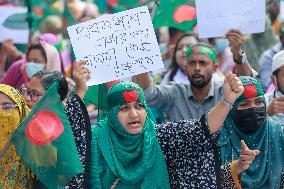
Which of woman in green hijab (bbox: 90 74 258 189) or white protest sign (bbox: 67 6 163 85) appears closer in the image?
woman in green hijab (bbox: 90 74 258 189)

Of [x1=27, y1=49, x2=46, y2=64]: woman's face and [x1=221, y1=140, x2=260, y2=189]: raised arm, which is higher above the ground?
[x1=27, y1=49, x2=46, y2=64]: woman's face

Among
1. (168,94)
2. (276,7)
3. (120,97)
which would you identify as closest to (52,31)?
(276,7)

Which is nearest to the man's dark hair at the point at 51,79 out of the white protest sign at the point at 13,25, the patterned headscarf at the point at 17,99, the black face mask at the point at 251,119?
the patterned headscarf at the point at 17,99

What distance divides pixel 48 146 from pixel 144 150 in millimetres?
705

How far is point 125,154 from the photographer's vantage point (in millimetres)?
5434

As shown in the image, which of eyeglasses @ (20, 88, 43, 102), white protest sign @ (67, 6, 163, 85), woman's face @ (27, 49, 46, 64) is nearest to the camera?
white protest sign @ (67, 6, 163, 85)

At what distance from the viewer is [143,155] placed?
17.8ft

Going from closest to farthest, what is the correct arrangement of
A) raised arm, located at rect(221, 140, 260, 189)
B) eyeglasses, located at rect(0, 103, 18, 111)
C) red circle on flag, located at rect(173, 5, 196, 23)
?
eyeglasses, located at rect(0, 103, 18, 111), raised arm, located at rect(221, 140, 260, 189), red circle on flag, located at rect(173, 5, 196, 23)

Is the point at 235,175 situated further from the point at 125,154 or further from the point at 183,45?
the point at 183,45

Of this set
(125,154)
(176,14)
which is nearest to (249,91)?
(125,154)

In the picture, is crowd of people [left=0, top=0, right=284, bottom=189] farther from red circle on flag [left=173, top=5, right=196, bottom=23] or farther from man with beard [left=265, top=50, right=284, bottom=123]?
red circle on flag [left=173, top=5, right=196, bottom=23]

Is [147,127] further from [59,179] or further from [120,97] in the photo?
[59,179]

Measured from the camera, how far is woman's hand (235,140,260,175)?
5410 mm

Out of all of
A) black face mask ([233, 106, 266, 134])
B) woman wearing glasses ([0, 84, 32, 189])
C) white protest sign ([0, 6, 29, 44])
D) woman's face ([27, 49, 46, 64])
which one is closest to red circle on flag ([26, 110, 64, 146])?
woman wearing glasses ([0, 84, 32, 189])
